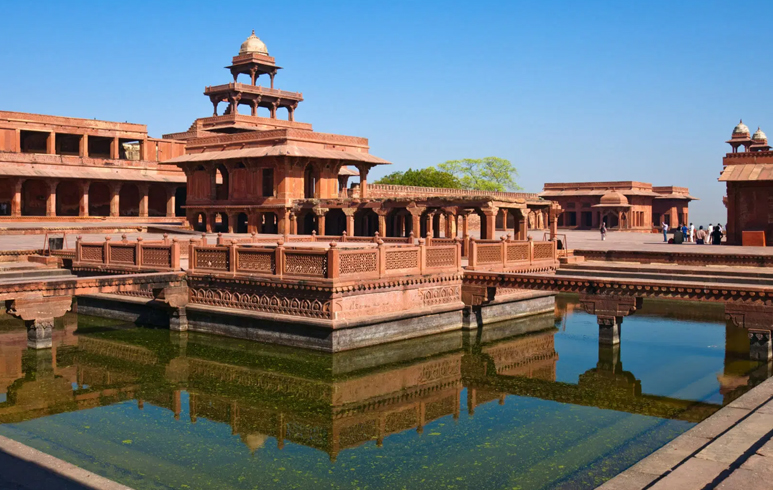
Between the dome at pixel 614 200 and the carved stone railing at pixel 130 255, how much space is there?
4368cm

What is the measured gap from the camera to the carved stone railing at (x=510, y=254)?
19.4 metres

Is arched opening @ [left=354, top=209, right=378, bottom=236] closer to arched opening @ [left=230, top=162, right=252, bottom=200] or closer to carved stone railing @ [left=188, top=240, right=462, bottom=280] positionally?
arched opening @ [left=230, top=162, right=252, bottom=200]

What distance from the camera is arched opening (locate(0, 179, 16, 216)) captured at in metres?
41.2

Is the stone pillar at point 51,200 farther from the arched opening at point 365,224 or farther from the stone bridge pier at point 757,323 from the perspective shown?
the stone bridge pier at point 757,323

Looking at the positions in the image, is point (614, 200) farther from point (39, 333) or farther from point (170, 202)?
point (39, 333)

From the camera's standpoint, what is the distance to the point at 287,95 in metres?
53.6

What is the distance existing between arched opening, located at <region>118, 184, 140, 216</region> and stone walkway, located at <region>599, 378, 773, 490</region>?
43.7m

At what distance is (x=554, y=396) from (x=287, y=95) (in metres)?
43.5

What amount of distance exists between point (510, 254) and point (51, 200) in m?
29.9

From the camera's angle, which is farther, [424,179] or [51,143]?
[424,179]

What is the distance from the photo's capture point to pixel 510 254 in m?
20.8

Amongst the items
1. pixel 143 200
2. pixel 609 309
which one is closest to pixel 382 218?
pixel 143 200

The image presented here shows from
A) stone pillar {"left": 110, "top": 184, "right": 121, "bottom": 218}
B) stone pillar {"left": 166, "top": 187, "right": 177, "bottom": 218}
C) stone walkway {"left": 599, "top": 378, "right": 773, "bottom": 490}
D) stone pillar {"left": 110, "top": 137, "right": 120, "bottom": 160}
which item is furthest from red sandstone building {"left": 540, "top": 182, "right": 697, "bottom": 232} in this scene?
stone walkway {"left": 599, "top": 378, "right": 773, "bottom": 490}

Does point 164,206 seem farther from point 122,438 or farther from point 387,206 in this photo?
point 122,438
